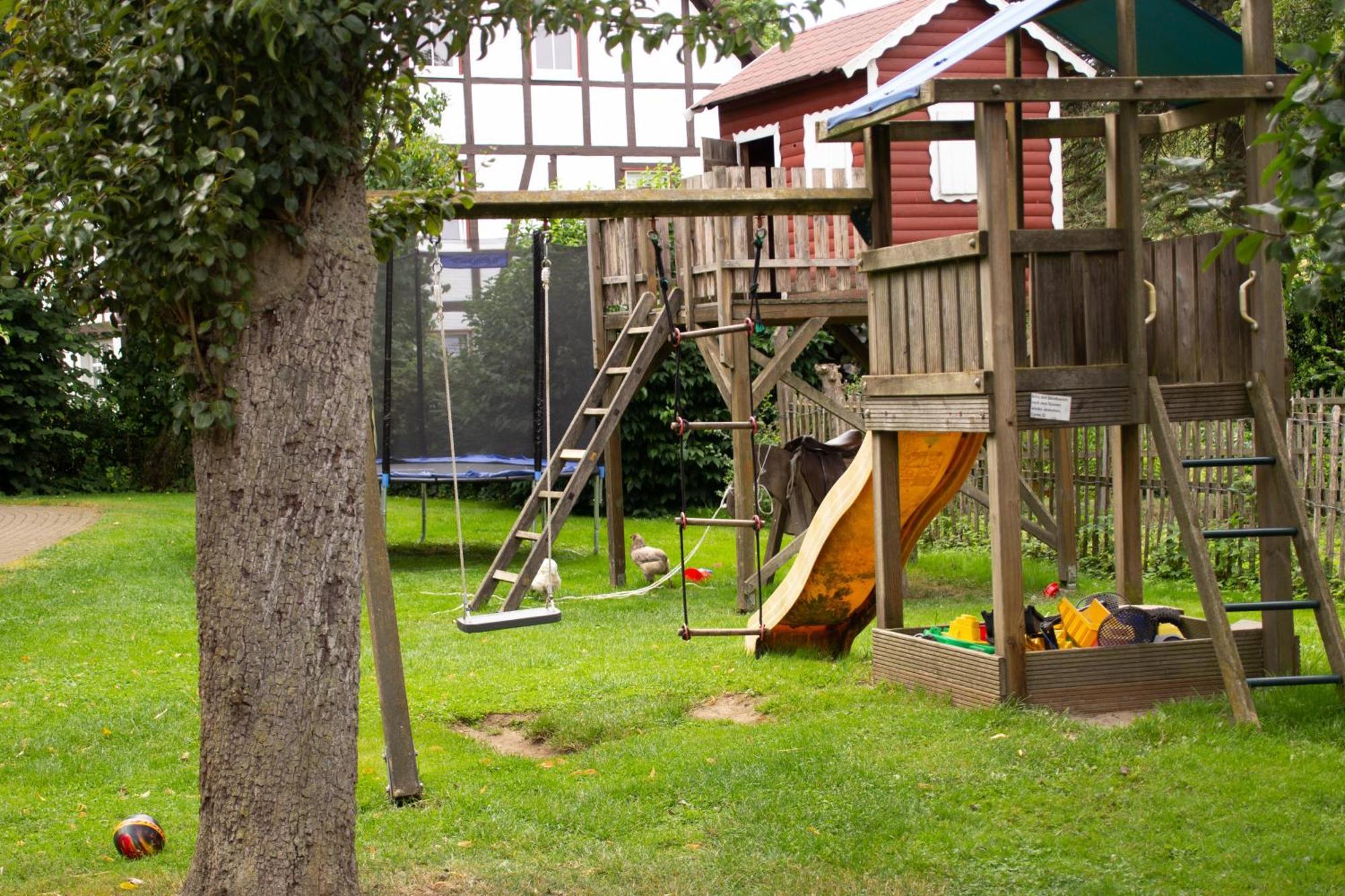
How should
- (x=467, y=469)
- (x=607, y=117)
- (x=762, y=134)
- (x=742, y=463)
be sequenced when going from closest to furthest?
(x=742, y=463) < (x=467, y=469) < (x=762, y=134) < (x=607, y=117)

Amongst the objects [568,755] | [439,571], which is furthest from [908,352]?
[439,571]

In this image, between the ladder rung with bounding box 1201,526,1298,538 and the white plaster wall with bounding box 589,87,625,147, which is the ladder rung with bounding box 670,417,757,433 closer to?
the ladder rung with bounding box 1201,526,1298,538

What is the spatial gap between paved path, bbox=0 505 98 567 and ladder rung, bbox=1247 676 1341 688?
37.1ft

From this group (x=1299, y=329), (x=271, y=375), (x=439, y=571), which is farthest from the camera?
(x=1299, y=329)

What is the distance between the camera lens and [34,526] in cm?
1706

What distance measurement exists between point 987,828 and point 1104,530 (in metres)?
8.34

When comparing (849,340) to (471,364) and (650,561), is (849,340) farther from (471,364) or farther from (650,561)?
(471,364)

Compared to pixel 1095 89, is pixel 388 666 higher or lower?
lower

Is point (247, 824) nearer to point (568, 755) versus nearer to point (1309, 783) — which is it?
point (568, 755)

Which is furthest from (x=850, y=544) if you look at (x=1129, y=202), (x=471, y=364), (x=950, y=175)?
(x=950, y=175)

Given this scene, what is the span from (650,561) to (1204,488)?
4.80m

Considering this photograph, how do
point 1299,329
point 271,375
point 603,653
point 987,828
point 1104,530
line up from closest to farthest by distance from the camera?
1. point 271,375
2. point 987,828
3. point 603,653
4. point 1104,530
5. point 1299,329

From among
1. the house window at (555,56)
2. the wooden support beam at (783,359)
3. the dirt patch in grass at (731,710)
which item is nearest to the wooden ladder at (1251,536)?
the dirt patch in grass at (731,710)

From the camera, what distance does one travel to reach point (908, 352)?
7.68 m
